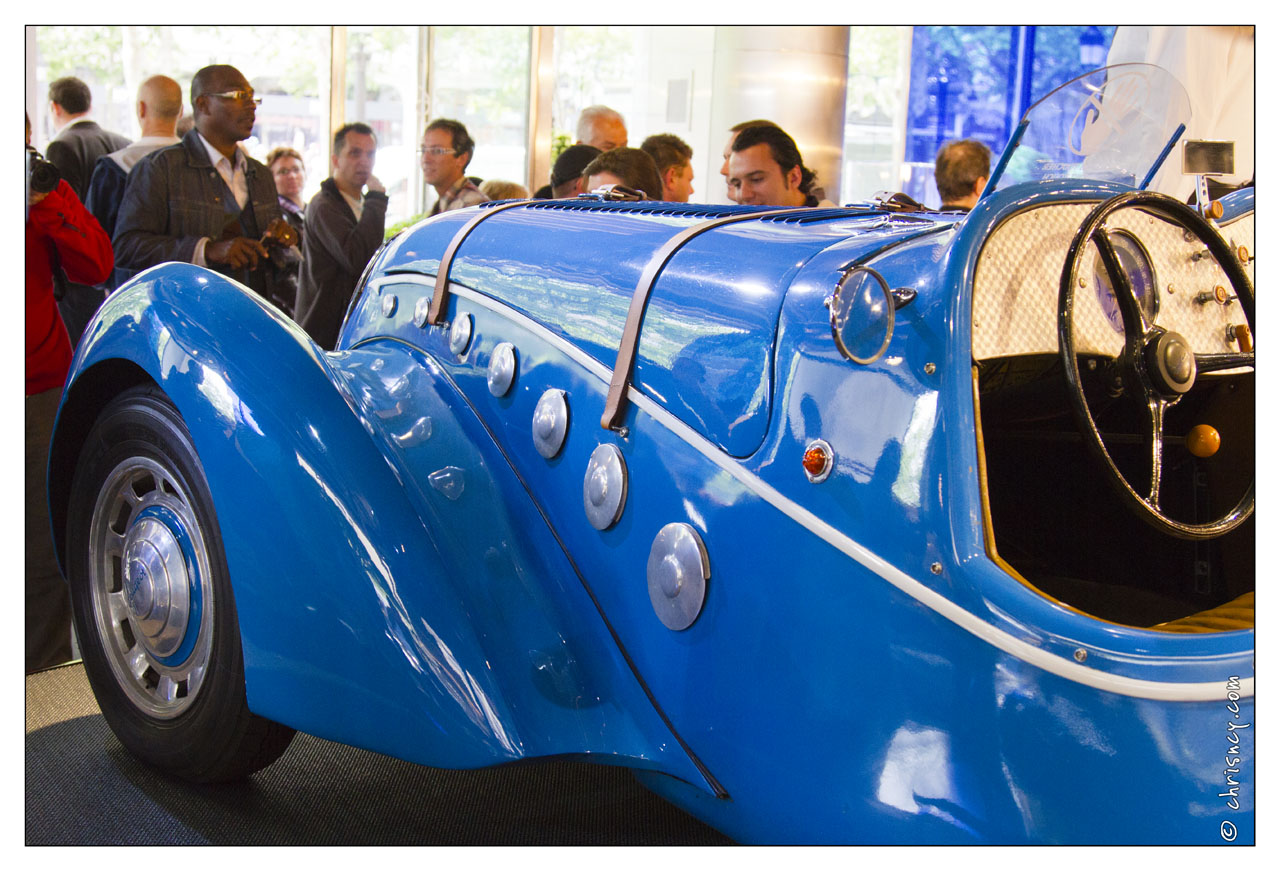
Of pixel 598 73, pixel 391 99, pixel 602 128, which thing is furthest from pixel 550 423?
pixel 598 73

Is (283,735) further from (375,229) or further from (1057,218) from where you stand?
(375,229)

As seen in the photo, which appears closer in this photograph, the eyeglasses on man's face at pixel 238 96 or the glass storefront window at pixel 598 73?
the eyeglasses on man's face at pixel 238 96

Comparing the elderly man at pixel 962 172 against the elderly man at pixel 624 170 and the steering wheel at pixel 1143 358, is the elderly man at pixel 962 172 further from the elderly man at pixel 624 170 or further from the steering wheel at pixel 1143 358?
the steering wheel at pixel 1143 358

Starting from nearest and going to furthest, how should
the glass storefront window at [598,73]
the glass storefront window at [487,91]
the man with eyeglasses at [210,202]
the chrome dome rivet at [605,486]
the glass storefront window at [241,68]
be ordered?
the chrome dome rivet at [605,486]
the man with eyeglasses at [210,202]
the glass storefront window at [241,68]
the glass storefront window at [487,91]
the glass storefront window at [598,73]

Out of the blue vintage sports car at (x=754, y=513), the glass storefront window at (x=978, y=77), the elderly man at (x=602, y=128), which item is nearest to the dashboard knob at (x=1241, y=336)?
the blue vintage sports car at (x=754, y=513)

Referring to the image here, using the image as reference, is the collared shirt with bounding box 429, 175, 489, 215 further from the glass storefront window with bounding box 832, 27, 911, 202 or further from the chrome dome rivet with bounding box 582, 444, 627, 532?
the glass storefront window with bounding box 832, 27, 911, 202

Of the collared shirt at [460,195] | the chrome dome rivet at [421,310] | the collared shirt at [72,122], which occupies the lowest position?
the chrome dome rivet at [421,310]

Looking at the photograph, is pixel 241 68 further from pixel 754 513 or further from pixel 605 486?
pixel 754 513

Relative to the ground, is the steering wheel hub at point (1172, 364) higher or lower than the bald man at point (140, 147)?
lower

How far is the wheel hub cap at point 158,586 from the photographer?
225 cm

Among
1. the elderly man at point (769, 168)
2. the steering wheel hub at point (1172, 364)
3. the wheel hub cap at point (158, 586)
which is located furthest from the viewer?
the elderly man at point (769, 168)

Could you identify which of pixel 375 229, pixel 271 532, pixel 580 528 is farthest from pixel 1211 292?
pixel 375 229

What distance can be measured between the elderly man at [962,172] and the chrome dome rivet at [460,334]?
2.35 m

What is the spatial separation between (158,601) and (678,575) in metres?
1.16
